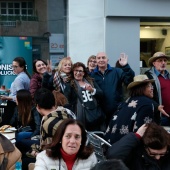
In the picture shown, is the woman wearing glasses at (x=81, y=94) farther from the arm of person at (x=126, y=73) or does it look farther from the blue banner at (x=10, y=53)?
the blue banner at (x=10, y=53)

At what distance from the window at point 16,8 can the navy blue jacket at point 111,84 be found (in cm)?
351

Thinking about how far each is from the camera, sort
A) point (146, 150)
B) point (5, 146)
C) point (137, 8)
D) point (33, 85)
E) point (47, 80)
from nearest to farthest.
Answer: point (146, 150), point (5, 146), point (47, 80), point (33, 85), point (137, 8)

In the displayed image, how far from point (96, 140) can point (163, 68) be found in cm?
251

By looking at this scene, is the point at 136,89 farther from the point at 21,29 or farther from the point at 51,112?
the point at 21,29

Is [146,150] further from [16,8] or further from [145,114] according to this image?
[16,8]

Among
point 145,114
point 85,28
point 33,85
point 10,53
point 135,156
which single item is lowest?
point 135,156

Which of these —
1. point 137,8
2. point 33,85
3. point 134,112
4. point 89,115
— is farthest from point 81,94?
point 137,8

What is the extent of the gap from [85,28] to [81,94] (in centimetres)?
289

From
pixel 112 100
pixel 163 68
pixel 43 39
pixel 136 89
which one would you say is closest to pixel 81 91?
pixel 112 100

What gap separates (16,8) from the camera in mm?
9453

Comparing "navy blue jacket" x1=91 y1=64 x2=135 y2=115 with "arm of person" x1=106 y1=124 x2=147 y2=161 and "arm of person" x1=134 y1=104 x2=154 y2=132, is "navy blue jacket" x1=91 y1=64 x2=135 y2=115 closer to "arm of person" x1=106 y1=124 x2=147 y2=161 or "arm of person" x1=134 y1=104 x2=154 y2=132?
"arm of person" x1=134 y1=104 x2=154 y2=132

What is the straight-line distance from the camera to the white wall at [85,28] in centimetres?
877

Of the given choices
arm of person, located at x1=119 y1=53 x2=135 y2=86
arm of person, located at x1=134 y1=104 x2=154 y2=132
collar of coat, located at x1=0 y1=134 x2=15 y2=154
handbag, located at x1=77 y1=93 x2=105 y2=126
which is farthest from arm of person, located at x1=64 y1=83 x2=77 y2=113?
collar of coat, located at x1=0 y1=134 x2=15 y2=154

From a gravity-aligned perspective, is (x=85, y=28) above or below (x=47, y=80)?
above
